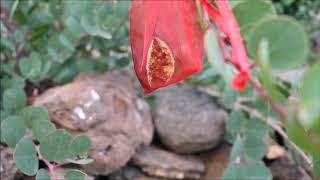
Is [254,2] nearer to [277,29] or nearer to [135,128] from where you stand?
[277,29]

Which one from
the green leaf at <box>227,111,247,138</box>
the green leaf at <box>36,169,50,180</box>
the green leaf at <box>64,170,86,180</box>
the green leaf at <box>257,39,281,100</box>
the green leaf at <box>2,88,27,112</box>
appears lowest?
the green leaf at <box>227,111,247,138</box>

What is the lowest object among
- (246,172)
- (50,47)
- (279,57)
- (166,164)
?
(166,164)

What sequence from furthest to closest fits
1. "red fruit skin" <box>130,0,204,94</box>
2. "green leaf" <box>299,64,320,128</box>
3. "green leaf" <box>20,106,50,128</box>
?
"green leaf" <box>20,106,50,128</box> < "red fruit skin" <box>130,0,204,94</box> < "green leaf" <box>299,64,320,128</box>

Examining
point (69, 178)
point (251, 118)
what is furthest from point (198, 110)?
point (69, 178)

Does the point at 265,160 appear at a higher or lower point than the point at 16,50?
lower

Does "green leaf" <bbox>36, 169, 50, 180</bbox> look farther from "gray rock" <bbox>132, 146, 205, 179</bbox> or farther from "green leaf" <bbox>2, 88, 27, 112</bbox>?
"gray rock" <bbox>132, 146, 205, 179</bbox>

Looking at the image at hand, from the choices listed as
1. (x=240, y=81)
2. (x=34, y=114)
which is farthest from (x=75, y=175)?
(x=240, y=81)

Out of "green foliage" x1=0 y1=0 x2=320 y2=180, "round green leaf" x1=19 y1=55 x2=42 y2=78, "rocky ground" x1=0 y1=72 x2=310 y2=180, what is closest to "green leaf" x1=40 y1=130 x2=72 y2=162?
"green foliage" x1=0 y1=0 x2=320 y2=180

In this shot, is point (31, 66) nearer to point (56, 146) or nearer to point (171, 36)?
point (56, 146)
